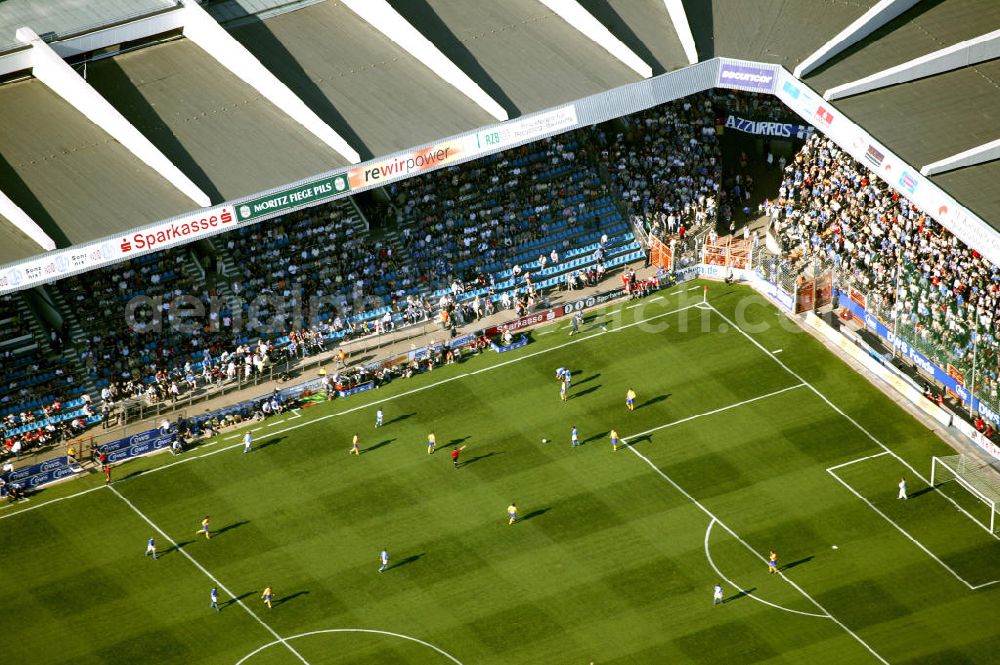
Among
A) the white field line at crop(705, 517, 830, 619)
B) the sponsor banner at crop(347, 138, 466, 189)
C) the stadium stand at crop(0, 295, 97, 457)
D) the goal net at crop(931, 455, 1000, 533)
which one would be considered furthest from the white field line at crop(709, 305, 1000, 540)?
the stadium stand at crop(0, 295, 97, 457)

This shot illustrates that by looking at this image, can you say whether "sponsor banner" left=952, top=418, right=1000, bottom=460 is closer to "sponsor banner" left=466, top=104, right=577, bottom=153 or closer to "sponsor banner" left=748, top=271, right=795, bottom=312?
"sponsor banner" left=748, top=271, right=795, bottom=312

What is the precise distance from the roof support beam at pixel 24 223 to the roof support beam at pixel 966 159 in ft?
134

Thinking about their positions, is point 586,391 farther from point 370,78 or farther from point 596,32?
point 370,78

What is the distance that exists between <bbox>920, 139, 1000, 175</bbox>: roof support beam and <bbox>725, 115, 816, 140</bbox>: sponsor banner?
44.8 feet

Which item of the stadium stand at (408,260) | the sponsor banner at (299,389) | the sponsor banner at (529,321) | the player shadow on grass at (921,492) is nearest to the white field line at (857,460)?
the player shadow on grass at (921,492)

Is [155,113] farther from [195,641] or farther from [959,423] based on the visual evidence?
[959,423]

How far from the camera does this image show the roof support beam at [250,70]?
9044cm

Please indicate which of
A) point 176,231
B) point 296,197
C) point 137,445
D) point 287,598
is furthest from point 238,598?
point 296,197

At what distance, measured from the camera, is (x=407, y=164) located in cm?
9050

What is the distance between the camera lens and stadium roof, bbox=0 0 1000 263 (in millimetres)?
88250

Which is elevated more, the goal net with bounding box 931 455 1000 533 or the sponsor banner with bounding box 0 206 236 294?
the sponsor banner with bounding box 0 206 236 294

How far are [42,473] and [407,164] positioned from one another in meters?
22.8

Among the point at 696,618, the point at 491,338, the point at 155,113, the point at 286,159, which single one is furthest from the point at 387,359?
the point at 696,618

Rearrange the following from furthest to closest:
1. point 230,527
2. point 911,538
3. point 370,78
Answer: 1. point 370,78
2. point 230,527
3. point 911,538
